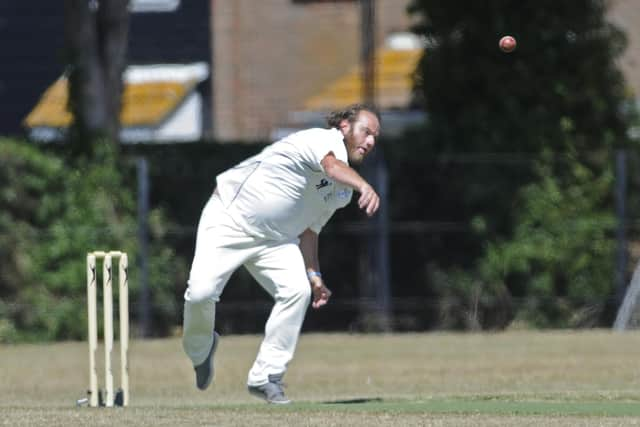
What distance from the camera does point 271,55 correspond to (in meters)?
25.1

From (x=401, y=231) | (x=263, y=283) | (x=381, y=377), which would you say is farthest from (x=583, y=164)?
(x=263, y=283)

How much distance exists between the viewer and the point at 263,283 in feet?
29.2

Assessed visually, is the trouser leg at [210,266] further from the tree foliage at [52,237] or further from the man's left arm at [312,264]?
the tree foliage at [52,237]

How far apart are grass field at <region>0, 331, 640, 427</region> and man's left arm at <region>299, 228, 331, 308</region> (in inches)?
22.9

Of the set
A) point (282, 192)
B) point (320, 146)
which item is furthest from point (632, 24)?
point (320, 146)

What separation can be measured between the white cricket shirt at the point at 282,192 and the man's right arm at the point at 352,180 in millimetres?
241

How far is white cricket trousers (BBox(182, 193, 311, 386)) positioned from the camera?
865 cm

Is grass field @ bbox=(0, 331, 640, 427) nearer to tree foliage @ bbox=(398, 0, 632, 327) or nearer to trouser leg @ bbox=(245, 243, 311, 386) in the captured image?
trouser leg @ bbox=(245, 243, 311, 386)

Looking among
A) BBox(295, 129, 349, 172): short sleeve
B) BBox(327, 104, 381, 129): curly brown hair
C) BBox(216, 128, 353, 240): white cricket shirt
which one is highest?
BBox(327, 104, 381, 129): curly brown hair

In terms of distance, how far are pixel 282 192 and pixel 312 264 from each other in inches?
21.8

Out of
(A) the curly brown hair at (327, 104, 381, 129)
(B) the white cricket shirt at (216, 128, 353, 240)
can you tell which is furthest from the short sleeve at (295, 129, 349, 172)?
(A) the curly brown hair at (327, 104, 381, 129)

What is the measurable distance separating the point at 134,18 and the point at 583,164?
1117cm

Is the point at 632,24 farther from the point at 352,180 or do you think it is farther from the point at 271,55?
the point at 352,180

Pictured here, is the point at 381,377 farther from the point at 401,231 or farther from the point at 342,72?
the point at 342,72
